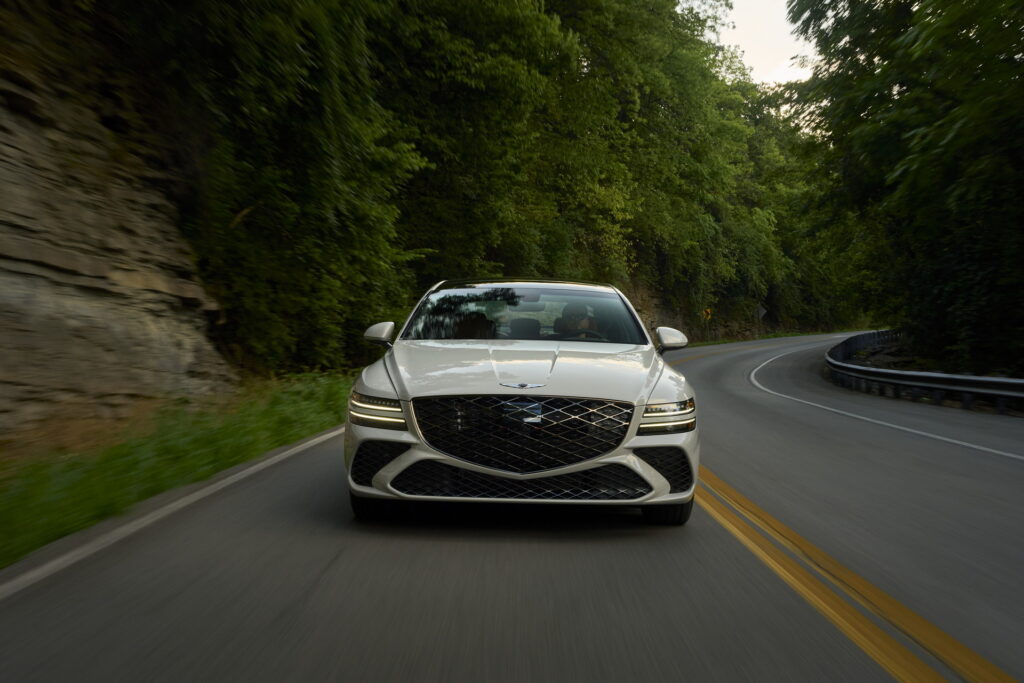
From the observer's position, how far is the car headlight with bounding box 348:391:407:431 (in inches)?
199

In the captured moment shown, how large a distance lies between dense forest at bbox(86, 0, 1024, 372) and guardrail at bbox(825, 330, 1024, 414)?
6.10 ft

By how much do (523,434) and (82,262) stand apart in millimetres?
6351

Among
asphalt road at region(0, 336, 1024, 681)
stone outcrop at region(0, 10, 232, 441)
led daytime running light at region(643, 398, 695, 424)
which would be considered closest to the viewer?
asphalt road at region(0, 336, 1024, 681)

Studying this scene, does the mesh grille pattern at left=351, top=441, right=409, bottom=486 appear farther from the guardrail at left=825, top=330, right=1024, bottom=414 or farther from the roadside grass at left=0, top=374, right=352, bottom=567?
the guardrail at left=825, top=330, right=1024, bottom=414

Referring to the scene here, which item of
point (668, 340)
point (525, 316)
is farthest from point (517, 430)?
point (668, 340)

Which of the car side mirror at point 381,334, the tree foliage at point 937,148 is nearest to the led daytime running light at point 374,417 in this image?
the car side mirror at point 381,334

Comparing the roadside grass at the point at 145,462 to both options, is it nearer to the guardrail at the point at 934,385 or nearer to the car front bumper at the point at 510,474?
the car front bumper at the point at 510,474

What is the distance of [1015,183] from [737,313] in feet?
143

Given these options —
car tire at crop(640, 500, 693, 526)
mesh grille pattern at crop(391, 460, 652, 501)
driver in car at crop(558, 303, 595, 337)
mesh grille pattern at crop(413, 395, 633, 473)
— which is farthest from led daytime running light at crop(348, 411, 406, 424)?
driver in car at crop(558, 303, 595, 337)

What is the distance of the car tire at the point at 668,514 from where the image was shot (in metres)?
5.35

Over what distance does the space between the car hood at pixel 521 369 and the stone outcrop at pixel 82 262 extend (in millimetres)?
4082

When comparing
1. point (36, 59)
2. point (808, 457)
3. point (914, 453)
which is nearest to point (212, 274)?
point (36, 59)

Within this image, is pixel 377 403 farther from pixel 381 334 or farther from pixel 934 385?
pixel 934 385

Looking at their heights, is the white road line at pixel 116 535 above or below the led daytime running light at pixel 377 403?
below
